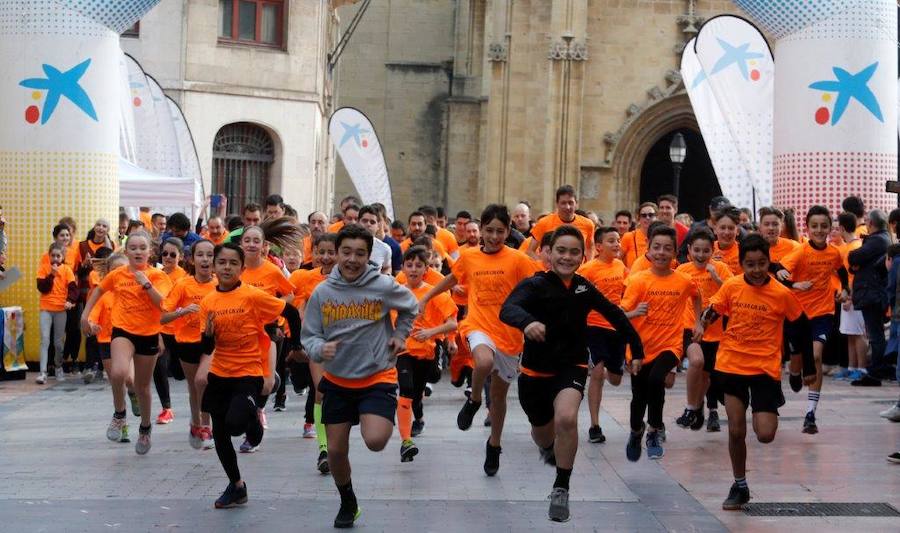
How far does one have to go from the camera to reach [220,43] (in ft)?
104

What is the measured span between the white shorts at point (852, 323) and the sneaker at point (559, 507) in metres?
10.0

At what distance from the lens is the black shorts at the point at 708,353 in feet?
41.9

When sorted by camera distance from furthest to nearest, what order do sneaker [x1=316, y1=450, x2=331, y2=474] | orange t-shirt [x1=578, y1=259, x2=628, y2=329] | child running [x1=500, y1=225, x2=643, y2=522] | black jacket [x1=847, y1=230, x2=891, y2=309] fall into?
black jacket [x1=847, y1=230, x2=891, y2=309], orange t-shirt [x1=578, y1=259, x2=628, y2=329], sneaker [x1=316, y1=450, x2=331, y2=474], child running [x1=500, y1=225, x2=643, y2=522]

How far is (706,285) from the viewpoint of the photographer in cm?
1304

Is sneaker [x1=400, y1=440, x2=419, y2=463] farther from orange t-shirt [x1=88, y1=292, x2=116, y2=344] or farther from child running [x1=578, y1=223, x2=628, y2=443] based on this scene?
orange t-shirt [x1=88, y1=292, x2=116, y2=344]

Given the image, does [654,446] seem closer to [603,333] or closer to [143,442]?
[603,333]

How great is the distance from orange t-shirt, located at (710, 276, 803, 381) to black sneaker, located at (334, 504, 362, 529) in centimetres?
260

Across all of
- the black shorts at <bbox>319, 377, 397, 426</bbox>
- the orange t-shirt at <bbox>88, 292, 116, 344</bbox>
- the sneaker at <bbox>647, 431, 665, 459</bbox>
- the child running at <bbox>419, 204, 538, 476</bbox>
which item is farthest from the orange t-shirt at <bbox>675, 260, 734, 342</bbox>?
Result: the orange t-shirt at <bbox>88, 292, 116, 344</bbox>

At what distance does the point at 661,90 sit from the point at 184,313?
26742 mm

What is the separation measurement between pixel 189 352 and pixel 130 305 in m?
0.58

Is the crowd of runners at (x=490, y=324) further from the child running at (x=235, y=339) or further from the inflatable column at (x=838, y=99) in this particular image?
the inflatable column at (x=838, y=99)

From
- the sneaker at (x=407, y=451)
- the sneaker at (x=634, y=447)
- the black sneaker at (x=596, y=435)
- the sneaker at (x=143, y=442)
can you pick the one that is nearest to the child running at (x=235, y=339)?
the sneaker at (x=407, y=451)

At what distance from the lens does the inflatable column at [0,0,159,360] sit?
18.0m

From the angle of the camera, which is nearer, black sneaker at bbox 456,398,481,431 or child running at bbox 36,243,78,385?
black sneaker at bbox 456,398,481,431
